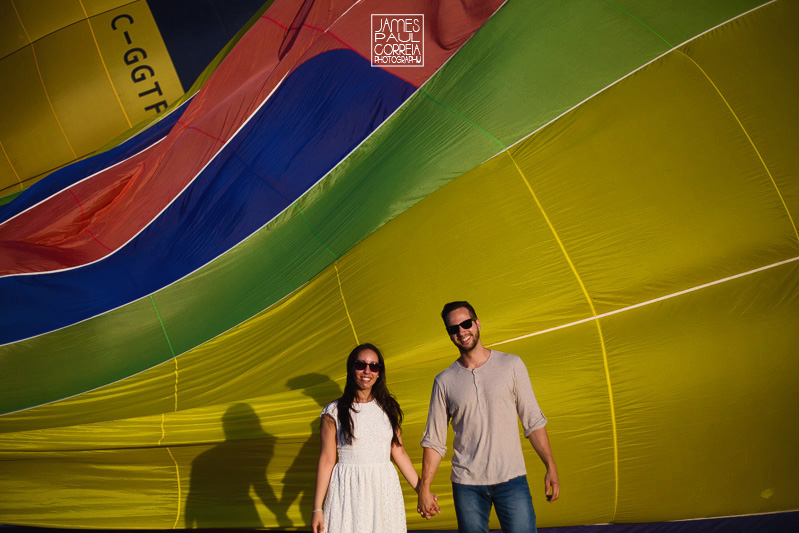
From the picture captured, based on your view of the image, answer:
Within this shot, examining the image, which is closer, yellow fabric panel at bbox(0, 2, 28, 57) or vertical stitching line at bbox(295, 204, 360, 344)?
vertical stitching line at bbox(295, 204, 360, 344)

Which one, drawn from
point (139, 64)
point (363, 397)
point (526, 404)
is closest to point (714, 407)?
point (526, 404)

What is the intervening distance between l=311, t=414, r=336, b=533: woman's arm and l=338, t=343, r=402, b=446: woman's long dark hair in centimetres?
5

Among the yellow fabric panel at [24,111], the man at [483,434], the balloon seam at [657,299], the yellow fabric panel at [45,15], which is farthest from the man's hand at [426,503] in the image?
the yellow fabric panel at [45,15]

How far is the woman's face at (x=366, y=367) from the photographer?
2859 millimetres

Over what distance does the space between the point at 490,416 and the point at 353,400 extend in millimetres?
544

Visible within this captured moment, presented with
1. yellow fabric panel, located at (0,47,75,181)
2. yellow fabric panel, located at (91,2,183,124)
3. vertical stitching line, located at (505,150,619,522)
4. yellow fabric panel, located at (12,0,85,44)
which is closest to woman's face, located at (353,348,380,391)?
vertical stitching line, located at (505,150,619,522)

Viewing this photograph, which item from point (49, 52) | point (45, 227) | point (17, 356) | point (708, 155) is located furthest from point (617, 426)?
point (49, 52)

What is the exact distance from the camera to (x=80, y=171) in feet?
18.2

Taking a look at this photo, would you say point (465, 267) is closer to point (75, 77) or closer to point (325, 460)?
point (325, 460)

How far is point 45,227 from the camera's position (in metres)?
5.11

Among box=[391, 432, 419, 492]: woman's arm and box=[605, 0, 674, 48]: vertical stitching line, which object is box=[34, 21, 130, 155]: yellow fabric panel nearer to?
box=[605, 0, 674, 48]: vertical stitching line

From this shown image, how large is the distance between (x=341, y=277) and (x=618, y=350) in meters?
1.38

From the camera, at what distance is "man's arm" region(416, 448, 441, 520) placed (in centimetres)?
269

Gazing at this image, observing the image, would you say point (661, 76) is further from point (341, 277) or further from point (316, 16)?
point (316, 16)
